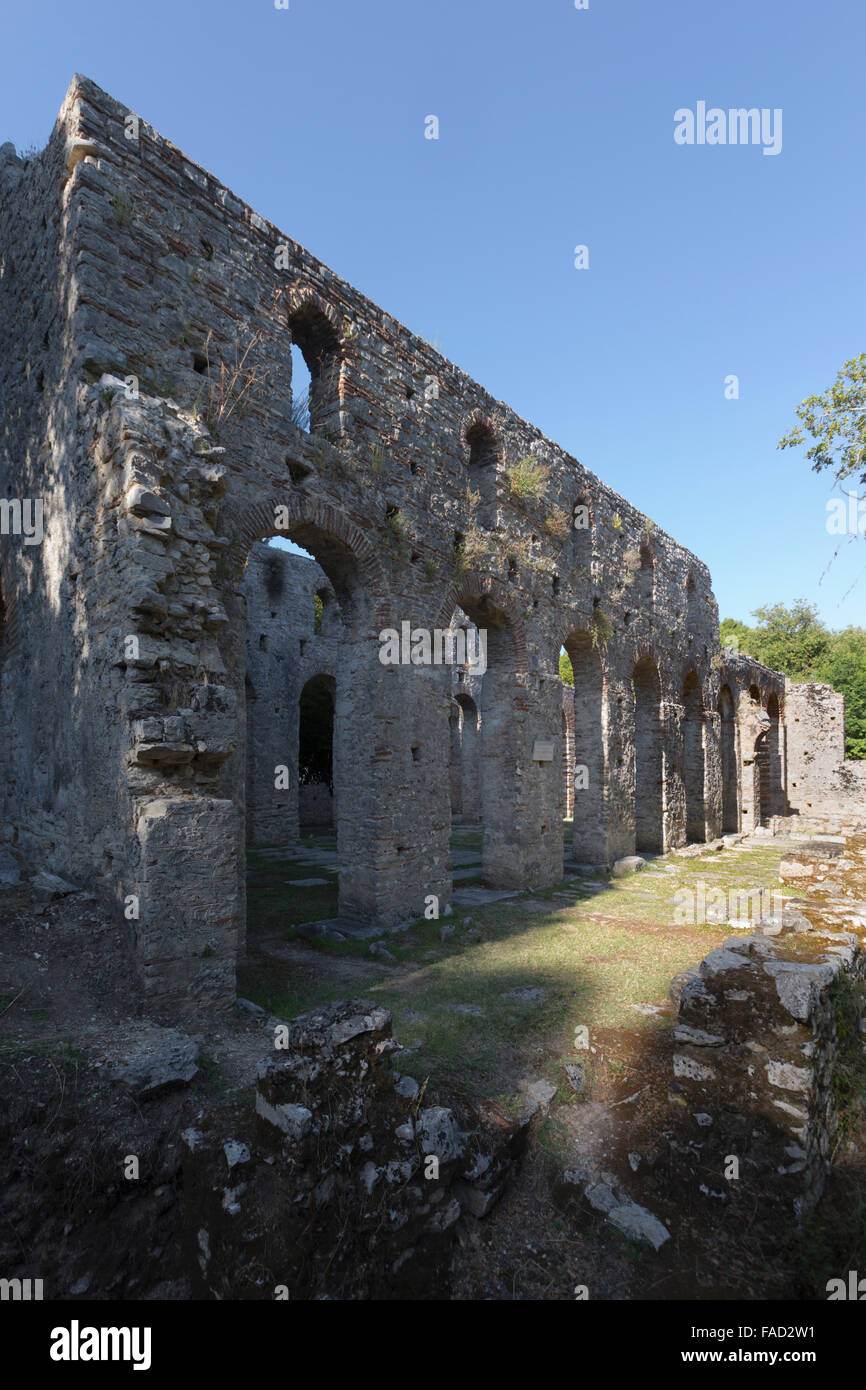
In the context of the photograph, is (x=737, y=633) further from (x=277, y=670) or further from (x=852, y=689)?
(x=277, y=670)

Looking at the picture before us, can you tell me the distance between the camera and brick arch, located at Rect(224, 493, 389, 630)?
6914 mm

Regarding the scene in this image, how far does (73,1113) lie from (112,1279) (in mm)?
756

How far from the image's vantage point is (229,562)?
265 inches

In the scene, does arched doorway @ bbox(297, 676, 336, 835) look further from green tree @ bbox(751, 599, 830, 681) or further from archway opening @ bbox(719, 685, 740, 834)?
green tree @ bbox(751, 599, 830, 681)

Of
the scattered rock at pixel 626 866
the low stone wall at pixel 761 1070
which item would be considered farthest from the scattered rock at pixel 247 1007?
the scattered rock at pixel 626 866

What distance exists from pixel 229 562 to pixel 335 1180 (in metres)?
5.42

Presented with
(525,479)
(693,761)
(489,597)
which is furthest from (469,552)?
(693,761)

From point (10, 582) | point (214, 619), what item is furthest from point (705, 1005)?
point (10, 582)

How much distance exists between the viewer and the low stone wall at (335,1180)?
2900 millimetres

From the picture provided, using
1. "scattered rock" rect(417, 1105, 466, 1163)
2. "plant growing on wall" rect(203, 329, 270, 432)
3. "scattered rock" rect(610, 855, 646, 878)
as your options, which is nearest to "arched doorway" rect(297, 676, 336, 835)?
"scattered rock" rect(610, 855, 646, 878)

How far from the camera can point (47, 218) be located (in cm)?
687

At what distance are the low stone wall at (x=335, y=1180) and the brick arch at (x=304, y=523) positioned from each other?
15.6 ft

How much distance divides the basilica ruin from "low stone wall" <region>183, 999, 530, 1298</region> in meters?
1.76

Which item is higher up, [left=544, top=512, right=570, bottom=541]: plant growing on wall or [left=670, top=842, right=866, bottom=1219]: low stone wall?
[left=544, top=512, right=570, bottom=541]: plant growing on wall
